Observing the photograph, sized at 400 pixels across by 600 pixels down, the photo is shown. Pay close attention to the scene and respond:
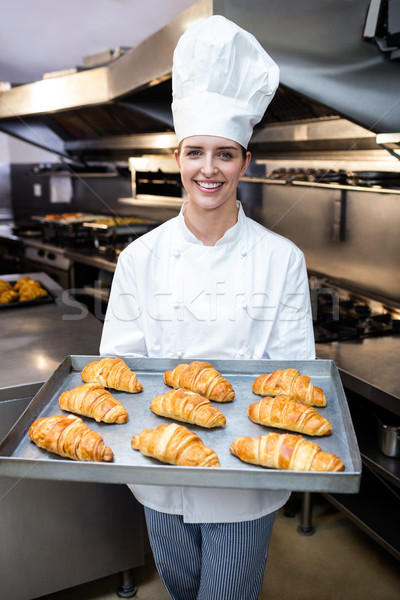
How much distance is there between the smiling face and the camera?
144cm

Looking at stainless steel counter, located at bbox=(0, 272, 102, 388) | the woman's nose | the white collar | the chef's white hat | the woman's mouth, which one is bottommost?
stainless steel counter, located at bbox=(0, 272, 102, 388)

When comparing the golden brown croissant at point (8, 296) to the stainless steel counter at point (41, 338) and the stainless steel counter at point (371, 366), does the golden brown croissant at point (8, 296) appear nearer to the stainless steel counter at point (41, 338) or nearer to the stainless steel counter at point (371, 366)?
the stainless steel counter at point (41, 338)

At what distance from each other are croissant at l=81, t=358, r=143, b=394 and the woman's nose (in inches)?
23.1

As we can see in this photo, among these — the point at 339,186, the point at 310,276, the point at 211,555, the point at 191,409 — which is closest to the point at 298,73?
the point at 339,186

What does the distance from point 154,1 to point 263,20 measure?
321 cm

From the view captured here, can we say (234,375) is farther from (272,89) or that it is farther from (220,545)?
(272,89)

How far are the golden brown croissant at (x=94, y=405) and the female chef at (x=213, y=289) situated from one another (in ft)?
0.80

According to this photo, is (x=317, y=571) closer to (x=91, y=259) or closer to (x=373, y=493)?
(x=373, y=493)

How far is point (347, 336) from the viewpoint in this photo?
243 centimetres

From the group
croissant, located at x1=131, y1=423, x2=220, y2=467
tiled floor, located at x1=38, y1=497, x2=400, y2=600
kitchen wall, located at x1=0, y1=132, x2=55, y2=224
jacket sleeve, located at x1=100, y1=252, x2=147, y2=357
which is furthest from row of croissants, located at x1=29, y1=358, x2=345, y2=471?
kitchen wall, located at x1=0, y1=132, x2=55, y2=224

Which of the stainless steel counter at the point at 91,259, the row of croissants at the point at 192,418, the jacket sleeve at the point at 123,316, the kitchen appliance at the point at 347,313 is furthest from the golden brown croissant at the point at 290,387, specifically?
the stainless steel counter at the point at 91,259

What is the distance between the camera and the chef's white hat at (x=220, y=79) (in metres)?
1.45

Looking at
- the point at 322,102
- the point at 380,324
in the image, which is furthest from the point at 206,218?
the point at 380,324

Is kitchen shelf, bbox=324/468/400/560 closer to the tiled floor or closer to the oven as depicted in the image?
the tiled floor
